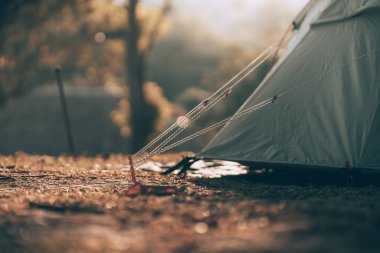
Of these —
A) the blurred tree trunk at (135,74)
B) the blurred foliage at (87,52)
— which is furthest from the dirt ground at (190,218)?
the blurred foliage at (87,52)

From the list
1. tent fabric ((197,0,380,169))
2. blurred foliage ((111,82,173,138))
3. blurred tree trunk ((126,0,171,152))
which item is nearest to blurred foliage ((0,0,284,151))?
blurred foliage ((111,82,173,138))

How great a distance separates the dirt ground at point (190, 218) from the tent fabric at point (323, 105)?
0.45 meters

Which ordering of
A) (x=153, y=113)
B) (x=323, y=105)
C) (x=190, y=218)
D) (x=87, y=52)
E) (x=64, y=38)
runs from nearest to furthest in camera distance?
(x=190, y=218), (x=323, y=105), (x=153, y=113), (x=64, y=38), (x=87, y=52)

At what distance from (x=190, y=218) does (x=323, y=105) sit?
3076 millimetres

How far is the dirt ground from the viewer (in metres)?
3.11

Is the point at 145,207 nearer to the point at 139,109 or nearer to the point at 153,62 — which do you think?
the point at 139,109

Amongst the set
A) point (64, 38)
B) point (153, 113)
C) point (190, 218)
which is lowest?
point (190, 218)

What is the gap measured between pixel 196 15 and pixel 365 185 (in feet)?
159

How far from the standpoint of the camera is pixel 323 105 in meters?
6.50

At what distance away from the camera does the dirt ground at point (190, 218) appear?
3.11 metres

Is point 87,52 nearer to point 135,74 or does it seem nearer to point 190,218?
point 135,74

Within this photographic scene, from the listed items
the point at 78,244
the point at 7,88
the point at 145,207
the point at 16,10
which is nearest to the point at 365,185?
the point at 145,207

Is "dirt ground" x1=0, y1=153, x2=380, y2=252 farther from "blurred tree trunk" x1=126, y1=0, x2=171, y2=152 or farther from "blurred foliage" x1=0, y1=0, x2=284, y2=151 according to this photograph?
"blurred foliage" x1=0, y1=0, x2=284, y2=151

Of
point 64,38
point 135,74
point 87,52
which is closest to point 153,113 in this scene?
point 135,74
